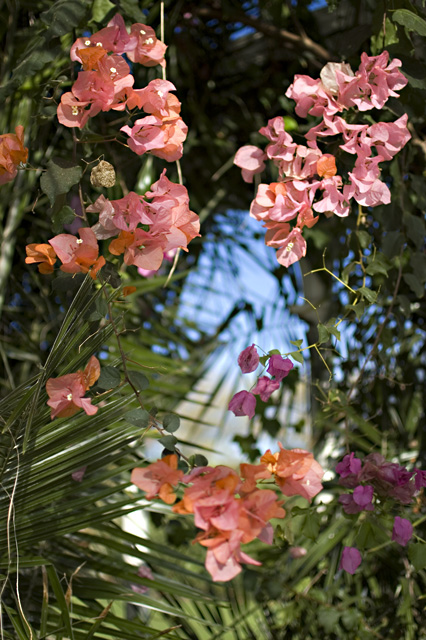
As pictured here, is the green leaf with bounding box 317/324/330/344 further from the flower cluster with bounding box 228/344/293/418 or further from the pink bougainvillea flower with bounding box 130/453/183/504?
the pink bougainvillea flower with bounding box 130/453/183/504

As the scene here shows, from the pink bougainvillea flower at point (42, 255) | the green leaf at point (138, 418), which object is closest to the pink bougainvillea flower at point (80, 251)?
the pink bougainvillea flower at point (42, 255)

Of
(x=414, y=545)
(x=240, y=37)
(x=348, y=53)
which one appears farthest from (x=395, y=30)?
(x=240, y=37)

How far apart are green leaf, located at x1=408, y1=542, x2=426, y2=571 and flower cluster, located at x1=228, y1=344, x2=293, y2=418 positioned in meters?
0.22

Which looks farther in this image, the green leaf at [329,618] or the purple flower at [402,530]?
the green leaf at [329,618]

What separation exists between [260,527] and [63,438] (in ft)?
0.84

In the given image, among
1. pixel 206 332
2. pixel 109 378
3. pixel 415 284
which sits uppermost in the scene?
pixel 109 378

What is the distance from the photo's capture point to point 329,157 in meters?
0.66

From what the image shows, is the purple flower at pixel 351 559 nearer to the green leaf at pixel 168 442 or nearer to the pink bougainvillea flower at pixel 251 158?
the green leaf at pixel 168 442

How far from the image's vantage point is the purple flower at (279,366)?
611 mm

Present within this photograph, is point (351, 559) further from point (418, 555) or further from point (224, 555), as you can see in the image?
point (224, 555)

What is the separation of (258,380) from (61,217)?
258mm

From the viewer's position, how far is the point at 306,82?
69 centimetres

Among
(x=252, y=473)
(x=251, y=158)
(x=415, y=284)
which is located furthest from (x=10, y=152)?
(x=415, y=284)

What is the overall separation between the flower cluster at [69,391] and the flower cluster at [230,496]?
9 cm
